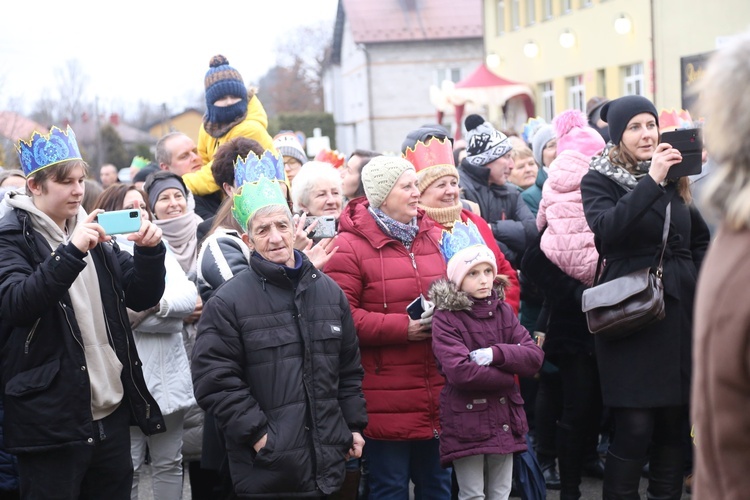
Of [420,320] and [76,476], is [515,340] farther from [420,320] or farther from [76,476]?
[76,476]

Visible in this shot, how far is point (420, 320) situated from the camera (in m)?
5.31

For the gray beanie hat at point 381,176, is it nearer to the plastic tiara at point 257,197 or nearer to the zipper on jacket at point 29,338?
the plastic tiara at point 257,197

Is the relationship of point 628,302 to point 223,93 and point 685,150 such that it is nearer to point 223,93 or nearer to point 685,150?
point 685,150

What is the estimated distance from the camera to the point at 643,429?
5258 mm

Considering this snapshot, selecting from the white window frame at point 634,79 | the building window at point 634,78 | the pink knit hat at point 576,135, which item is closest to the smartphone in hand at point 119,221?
the pink knit hat at point 576,135

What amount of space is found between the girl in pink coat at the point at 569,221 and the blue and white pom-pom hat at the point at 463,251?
0.80 metres

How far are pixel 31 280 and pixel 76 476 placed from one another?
0.90 metres

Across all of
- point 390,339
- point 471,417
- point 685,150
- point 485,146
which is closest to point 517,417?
point 471,417

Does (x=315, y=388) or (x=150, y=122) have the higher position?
(x=150, y=122)

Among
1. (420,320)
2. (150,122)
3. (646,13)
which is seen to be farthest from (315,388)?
(150,122)

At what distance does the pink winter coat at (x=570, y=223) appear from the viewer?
6.01 meters

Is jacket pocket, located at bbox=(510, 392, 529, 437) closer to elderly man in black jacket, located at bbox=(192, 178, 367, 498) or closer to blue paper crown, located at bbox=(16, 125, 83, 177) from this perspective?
elderly man in black jacket, located at bbox=(192, 178, 367, 498)

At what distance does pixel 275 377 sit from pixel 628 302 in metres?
1.87

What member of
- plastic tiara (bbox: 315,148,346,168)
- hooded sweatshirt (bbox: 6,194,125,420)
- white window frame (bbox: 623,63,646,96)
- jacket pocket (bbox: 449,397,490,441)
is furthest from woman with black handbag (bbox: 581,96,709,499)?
white window frame (bbox: 623,63,646,96)
